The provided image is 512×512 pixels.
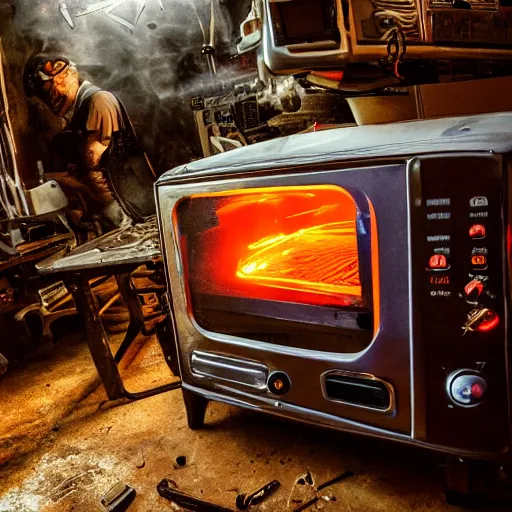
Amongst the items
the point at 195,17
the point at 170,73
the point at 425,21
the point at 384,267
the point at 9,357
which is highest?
the point at 195,17

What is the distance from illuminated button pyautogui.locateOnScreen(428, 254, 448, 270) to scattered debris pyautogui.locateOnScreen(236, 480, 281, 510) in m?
0.96

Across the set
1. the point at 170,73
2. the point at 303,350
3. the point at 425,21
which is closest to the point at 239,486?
the point at 303,350

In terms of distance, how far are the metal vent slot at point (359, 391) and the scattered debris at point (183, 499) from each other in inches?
21.5

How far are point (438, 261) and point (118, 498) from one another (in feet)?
4.34

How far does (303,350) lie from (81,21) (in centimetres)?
393

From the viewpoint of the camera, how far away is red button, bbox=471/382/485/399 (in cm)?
103

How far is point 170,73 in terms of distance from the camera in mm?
3939

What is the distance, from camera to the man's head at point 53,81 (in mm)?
3840

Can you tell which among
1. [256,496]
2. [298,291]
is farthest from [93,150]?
[256,496]

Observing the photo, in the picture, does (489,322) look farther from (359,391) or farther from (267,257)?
(267,257)

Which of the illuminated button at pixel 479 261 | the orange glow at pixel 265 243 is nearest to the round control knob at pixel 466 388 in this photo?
the illuminated button at pixel 479 261

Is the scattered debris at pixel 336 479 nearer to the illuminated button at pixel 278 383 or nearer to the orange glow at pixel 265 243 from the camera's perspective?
the illuminated button at pixel 278 383

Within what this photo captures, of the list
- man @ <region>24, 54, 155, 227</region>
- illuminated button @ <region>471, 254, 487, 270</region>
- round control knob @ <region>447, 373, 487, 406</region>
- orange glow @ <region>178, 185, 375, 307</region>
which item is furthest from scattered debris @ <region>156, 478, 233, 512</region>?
man @ <region>24, 54, 155, 227</region>

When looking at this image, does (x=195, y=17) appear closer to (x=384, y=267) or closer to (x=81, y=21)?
(x=81, y=21)
